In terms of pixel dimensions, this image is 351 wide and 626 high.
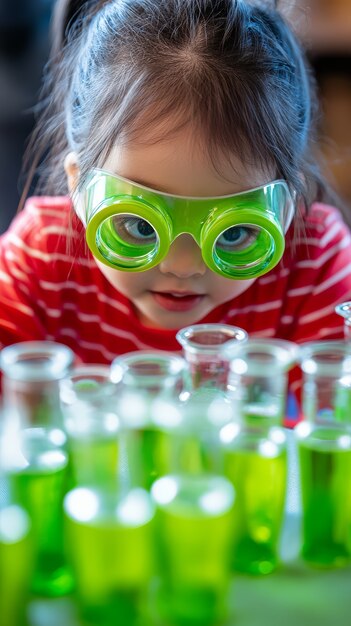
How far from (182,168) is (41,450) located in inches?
12.6

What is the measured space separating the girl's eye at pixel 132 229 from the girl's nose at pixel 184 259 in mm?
25

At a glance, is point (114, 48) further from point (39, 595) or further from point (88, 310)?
point (39, 595)

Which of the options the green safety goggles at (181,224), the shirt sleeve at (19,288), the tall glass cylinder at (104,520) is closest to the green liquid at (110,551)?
the tall glass cylinder at (104,520)

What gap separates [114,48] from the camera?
2.76 ft

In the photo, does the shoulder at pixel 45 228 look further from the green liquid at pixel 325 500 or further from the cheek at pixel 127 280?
the green liquid at pixel 325 500

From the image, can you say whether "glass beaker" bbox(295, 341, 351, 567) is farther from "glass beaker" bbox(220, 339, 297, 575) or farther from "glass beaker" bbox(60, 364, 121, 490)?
"glass beaker" bbox(60, 364, 121, 490)

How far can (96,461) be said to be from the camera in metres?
0.53

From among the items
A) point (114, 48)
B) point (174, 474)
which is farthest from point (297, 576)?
point (114, 48)

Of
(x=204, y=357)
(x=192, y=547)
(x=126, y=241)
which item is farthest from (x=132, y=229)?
(x=192, y=547)

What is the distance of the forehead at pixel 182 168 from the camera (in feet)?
2.54

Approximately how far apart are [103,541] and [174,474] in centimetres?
6

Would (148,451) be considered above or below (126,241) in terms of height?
below

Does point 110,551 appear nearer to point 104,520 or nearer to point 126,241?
point 104,520

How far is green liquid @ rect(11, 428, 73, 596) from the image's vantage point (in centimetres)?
54
